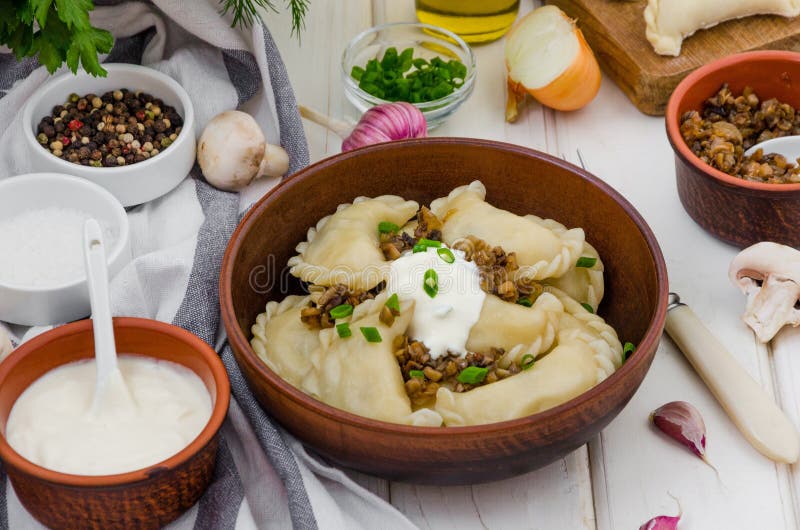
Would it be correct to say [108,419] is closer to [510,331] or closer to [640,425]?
[510,331]

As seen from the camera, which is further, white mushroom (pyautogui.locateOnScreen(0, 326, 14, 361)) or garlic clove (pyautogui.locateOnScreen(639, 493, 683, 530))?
white mushroom (pyautogui.locateOnScreen(0, 326, 14, 361))

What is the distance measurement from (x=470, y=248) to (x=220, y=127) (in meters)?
1.18

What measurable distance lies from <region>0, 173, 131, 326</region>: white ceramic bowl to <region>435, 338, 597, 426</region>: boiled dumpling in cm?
128

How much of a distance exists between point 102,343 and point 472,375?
A: 1.02 m

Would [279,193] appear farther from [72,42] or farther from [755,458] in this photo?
[755,458]

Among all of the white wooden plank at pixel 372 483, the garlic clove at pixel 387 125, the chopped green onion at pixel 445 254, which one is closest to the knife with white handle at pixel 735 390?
the chopped green onion at pixel 445 254

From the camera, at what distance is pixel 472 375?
2.96m

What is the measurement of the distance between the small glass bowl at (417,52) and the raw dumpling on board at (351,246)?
0.87 m

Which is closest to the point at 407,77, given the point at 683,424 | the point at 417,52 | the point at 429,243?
the point at 417,52

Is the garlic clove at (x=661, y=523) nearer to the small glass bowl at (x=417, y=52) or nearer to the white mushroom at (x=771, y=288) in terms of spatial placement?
the white mushroom at (x=771, y=288)

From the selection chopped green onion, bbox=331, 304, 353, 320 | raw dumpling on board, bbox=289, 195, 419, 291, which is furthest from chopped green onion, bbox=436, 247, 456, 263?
chopped green onion, bbox=331, 304, 353, 320

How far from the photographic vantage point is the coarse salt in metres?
3.50

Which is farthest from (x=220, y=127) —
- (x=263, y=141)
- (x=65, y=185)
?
(x=65, y=185)

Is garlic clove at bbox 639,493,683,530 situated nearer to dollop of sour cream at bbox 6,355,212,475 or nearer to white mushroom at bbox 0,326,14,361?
dollop of sour cream at bbox 6,355,212,475
